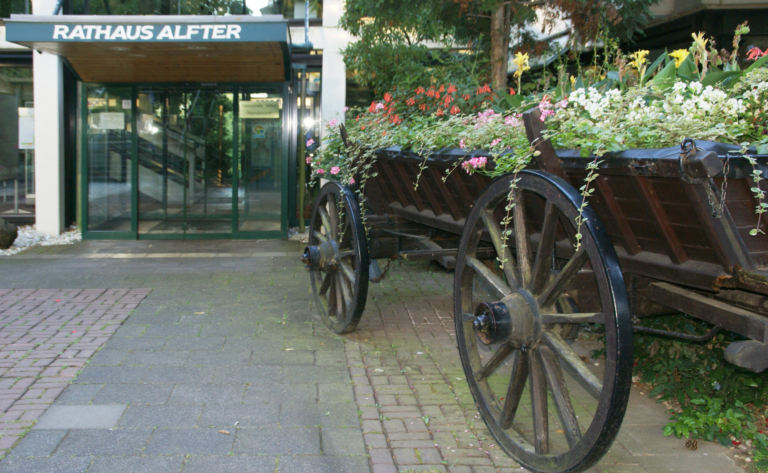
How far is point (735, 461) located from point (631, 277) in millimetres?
1177

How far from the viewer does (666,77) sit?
9.09 feet

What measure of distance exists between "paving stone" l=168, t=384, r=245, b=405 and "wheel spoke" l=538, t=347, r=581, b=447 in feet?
6.10

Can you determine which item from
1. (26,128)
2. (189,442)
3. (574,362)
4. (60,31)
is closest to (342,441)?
(189,442)

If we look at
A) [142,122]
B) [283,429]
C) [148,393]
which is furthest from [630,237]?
[142,122]

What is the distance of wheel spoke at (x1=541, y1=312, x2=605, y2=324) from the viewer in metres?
2.24

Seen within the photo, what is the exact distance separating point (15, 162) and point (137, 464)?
9251 mm

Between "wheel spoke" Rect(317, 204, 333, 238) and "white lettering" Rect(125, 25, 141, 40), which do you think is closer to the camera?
"wheel spoke" Rect(317, 204, 333, 238)

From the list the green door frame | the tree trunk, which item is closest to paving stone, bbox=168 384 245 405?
the tree trunk

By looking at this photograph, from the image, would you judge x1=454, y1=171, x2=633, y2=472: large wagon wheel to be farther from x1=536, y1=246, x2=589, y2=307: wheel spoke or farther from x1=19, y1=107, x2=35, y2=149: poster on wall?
x1=19, y1=107, x2=35, y2=149: poster on wall

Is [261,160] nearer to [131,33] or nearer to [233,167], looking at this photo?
[233,167]

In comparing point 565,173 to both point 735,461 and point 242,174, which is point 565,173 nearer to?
point 735,461

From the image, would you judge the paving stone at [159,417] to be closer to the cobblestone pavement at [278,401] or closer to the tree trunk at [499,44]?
→ the cobblestone pavement at [278,401]

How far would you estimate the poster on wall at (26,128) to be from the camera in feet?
33.2

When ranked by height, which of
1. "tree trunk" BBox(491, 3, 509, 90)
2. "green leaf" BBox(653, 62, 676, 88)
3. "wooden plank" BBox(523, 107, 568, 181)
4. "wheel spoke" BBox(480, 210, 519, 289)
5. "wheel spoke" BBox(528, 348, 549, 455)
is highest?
"tree trunk" BBox(491, 3, 509, 90)
